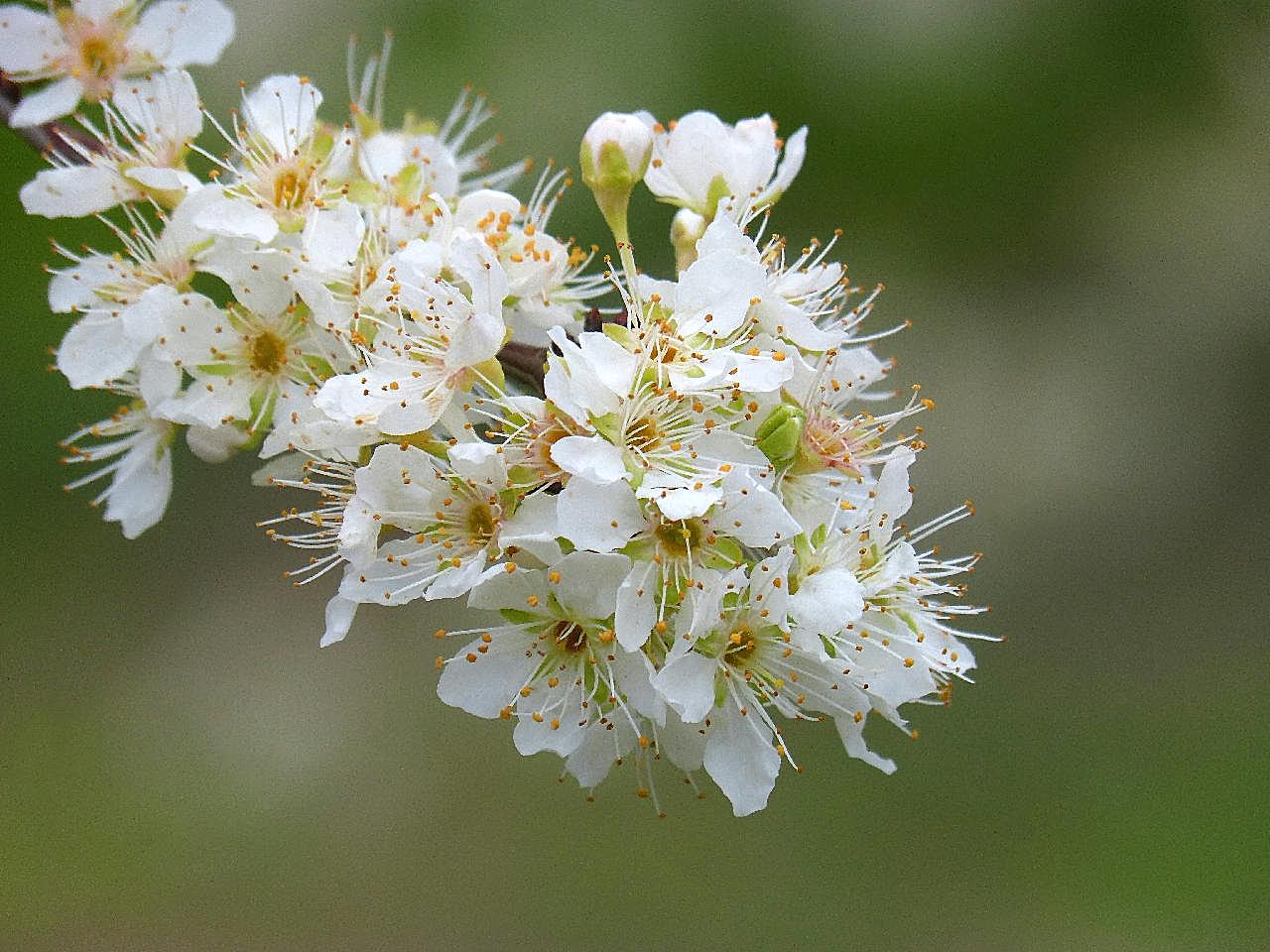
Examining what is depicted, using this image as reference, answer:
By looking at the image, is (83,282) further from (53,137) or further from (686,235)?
(686,235)

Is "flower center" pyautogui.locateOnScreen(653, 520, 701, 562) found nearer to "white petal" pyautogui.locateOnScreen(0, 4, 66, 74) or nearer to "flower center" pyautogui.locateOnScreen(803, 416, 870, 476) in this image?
"flower center" pyautogui.locateOnScreen(803, 416, 870, 476)

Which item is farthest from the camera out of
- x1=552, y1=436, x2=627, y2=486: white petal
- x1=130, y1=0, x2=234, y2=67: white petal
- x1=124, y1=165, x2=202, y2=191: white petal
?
x1=130, y1=0, x2=234, y2=67: white petal

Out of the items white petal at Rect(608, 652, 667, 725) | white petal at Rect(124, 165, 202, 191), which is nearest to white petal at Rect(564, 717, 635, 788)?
white petal at Rect(608, 652, 667, 725)

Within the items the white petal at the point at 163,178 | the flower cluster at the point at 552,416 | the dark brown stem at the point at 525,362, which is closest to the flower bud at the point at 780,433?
the flower cluster at the point at 552,416

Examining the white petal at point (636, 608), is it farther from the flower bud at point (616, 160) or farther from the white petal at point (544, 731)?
the flower bud at point (616, 160)

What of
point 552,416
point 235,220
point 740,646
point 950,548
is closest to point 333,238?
point 235,220
